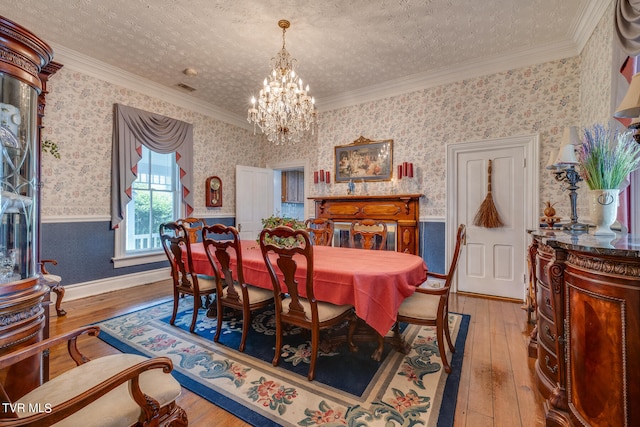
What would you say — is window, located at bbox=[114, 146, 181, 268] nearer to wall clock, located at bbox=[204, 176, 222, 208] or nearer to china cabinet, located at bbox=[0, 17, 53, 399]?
wall clock, located at bbox=[204, 176, 222, 208]

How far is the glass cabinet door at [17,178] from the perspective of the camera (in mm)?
1146

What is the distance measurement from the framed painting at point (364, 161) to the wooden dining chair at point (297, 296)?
108 inches

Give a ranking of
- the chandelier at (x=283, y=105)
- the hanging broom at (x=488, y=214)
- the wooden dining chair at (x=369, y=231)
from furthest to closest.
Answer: the hanging broom at (x=488, y=214) → the wooden dining chair at (x=369, y=231) → the chandelier at (x=283, y=105)

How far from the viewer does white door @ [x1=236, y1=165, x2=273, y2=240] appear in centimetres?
545

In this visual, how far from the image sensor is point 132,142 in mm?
4074

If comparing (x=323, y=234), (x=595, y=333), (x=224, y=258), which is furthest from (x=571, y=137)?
(x=224, y=258)

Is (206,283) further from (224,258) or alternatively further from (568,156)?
(568,156)

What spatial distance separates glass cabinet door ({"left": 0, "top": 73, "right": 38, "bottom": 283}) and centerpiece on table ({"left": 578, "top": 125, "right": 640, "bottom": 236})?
292cm

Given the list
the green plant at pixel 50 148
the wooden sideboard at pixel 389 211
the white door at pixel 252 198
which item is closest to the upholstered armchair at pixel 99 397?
the green plant at pixel 50 148

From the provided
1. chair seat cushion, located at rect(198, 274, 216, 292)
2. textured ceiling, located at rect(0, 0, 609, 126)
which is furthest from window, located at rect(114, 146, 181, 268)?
chair seat cushion, located at rect(198, 274, 216, 292)

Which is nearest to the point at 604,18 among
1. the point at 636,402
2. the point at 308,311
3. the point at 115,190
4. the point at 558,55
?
the point at 558,55

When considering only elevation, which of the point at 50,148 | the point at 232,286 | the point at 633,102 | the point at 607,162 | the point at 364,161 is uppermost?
the point at 364,161

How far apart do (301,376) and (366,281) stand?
0.81 meters

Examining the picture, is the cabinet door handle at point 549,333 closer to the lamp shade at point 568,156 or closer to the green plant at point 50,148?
the lamp shade at point 568,156
